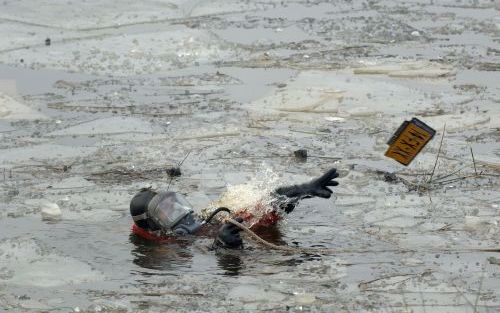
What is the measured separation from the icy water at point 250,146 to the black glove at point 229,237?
64mm

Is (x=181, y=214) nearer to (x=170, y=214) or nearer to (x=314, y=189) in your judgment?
(x=170, y=214)

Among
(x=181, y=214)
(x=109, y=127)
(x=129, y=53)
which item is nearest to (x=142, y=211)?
(x=181, y=214)

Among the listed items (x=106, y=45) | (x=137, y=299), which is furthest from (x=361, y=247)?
(x=106, y=45)

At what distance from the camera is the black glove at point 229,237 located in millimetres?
7605

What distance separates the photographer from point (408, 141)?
868 cm

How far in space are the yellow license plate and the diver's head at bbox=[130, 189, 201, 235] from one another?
5.56ft

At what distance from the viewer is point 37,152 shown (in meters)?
9.73

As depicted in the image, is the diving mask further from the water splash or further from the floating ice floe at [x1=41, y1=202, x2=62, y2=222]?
the floating ice floe at [x1=41, y1=202, x2=62, y2=222]

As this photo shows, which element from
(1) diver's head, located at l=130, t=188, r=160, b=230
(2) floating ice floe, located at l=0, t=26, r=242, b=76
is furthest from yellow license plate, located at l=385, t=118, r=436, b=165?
(2) floating ice floe, located at l=0, t=26, r=242, b=76

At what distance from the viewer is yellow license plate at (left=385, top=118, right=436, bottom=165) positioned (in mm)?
8578

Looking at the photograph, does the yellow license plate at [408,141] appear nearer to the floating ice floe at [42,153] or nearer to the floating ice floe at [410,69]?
the floating ice floe at [42,153]

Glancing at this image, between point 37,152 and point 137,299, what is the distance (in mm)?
3199

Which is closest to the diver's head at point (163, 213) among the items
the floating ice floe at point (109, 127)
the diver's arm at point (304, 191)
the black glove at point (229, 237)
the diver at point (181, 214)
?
the diver at point (181, 214)

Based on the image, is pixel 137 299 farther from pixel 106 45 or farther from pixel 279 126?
pixel 106 45
